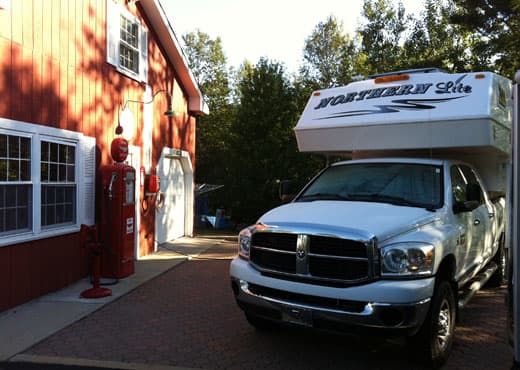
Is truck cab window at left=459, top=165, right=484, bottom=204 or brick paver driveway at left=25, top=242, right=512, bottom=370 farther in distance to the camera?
truck cab window at left=459, top=165, right=484, bottom=204

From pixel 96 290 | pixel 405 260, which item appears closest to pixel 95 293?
pixel 96 290

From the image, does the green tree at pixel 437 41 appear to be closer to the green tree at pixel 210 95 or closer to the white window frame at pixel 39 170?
the green tree at pixel 210 95

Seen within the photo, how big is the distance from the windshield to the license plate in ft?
4.86

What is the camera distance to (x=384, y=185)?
5164mm

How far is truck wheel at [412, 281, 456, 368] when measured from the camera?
4.07 metres

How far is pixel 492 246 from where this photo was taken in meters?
6.66

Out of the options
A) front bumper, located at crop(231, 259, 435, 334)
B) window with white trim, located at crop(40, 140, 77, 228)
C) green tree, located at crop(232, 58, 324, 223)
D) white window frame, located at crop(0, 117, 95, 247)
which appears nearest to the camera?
front bumper, located at crop(231, 259, 435, 334)

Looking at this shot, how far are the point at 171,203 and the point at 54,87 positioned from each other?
19.1 ft

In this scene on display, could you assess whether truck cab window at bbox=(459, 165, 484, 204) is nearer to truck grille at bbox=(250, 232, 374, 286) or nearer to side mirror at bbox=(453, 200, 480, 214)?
side mirror at bbox=(453, 200, 480, 214)

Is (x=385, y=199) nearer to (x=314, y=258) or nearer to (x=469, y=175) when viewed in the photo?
(x=314, y=258)

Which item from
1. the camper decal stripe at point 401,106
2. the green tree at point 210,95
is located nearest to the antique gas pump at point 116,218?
the camper decal stripe at point 401,106

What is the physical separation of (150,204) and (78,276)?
10.5 ft

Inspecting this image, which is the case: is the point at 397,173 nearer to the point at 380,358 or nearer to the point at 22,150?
the point at 380,358

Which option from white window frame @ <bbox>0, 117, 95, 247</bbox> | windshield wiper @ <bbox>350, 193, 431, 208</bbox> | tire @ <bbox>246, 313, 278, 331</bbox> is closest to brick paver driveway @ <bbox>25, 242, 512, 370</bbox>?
tire @ <bbox>246, 313, 278, 331</bbox>
